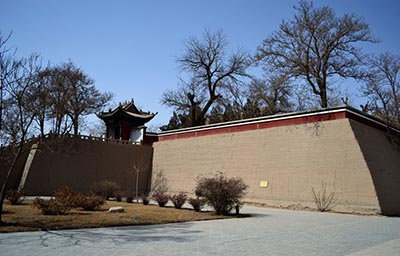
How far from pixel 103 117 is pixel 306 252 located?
89.7 feet

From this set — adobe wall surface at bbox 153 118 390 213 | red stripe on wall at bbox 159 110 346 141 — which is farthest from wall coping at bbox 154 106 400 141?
adobe wall surface at bbox 153 118 390 213

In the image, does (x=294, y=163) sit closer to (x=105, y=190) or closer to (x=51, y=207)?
(x=105, y=190)

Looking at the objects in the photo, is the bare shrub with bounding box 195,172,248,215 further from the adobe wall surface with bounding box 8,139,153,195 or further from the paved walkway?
the adobe wall surface with bounding box 8,139,153,195

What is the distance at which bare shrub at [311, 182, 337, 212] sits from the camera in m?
15.5

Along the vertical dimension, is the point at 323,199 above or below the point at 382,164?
below

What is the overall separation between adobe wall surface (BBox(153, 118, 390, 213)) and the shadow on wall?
0.17 metres

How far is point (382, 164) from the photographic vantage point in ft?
53.4

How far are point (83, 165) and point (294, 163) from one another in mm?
13385

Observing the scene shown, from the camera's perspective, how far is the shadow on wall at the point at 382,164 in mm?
14930

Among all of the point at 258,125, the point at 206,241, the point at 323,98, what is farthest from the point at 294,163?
the point at 323,98

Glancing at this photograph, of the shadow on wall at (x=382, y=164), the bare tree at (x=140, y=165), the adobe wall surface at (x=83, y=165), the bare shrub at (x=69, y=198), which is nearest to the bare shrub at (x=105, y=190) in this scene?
the adobe wall surface at (x=83, y=165)

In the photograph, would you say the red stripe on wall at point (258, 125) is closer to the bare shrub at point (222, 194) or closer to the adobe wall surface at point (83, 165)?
the adobe wall surface at point (83, 165)

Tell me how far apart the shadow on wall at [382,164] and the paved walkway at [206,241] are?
17.5ft

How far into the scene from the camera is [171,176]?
2417cm
